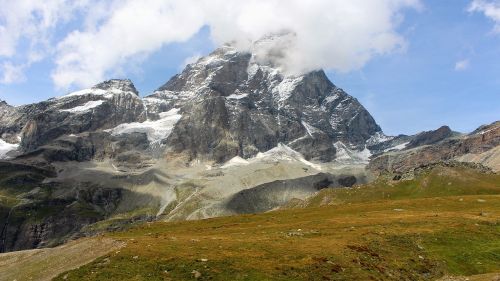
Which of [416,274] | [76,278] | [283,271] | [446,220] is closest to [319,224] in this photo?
[446,220]

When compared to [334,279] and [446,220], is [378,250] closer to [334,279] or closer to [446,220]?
[334,279]

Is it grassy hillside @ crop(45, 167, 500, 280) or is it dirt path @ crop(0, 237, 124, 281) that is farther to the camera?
dirt path @ crop(0, 237, 124, 281)

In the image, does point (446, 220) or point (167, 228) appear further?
point (167, 228)

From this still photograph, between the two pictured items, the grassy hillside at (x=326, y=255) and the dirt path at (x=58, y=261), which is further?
the dirt path at (x=58, y=261)

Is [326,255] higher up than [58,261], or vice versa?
[58,261]

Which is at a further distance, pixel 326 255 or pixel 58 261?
pixel 58 261

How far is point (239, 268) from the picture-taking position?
48688mm

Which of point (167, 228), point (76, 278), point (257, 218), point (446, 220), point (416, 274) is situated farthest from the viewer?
point (257, 218)

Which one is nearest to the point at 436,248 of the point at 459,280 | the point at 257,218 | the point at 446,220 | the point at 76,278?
the point at 459,280

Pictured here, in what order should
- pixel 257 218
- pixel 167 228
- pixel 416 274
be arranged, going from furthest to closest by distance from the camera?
1. pixel 257 218
2. pixel 167 228
3. pixel 416 274

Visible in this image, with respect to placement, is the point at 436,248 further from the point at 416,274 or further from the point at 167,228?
the point at 167,228

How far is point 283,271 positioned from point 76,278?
727 inches

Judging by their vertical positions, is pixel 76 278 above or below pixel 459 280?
above

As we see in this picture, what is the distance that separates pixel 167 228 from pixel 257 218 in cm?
2018
